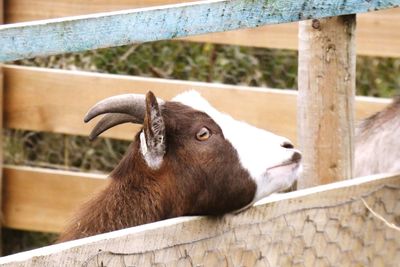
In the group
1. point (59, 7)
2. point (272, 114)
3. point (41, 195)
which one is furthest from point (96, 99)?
point (272, 114)

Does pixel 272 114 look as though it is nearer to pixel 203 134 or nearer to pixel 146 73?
pixel 146 73

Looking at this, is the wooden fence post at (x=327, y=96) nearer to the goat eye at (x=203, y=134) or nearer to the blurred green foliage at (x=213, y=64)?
the goat eye at (x=203, y=134)

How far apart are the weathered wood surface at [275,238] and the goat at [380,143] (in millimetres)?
1049

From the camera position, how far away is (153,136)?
4133mm

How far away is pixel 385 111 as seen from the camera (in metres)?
5.90

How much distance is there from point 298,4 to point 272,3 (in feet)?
0.40

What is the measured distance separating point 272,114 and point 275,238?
2.38 meters

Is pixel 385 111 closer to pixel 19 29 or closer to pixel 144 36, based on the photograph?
pixel 144 36

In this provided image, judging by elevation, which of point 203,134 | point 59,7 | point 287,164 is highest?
point 59,7

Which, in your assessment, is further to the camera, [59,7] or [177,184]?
[59,7]

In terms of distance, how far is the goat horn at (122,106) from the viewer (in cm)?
408

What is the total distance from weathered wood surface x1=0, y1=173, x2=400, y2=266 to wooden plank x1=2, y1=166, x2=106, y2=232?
2524 millimetres

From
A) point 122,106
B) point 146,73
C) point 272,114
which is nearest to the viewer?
point 122,106

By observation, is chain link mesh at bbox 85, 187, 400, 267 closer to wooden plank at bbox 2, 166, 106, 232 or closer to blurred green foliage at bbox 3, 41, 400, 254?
wooden plank at bbox 2, 166, 106, 232
